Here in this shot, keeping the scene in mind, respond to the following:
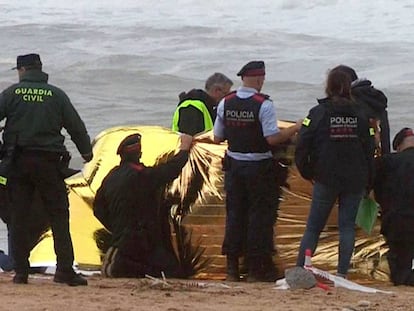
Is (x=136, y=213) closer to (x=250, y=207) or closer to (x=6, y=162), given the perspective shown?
(x=250, y=207)

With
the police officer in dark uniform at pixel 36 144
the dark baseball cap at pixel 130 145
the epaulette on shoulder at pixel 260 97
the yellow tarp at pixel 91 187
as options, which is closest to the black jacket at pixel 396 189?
the epaulette on shoulder at pixel 260 97

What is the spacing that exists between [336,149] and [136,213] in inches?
64.1

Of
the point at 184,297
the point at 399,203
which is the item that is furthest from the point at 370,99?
the point at 184,297

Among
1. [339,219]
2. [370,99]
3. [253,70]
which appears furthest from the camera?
[370,99]

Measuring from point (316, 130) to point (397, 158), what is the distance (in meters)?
0.84

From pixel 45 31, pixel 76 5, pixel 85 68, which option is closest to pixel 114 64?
pixel 85 68

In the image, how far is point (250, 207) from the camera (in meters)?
8.38

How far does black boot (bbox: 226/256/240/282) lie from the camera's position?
8523 mm

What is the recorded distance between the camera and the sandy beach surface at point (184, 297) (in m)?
6.70

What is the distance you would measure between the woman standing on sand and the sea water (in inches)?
338

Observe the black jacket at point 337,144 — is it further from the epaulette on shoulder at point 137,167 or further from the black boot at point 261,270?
the epaulette on shoulder at point 137,167

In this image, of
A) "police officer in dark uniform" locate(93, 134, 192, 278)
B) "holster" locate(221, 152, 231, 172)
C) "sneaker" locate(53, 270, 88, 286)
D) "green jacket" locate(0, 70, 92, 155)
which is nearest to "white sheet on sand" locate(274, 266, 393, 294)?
"holster" locate(221, 152, 231, 172)

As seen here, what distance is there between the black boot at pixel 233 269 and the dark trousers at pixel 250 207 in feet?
0.12

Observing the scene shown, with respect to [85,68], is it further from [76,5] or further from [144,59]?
[76,5]
